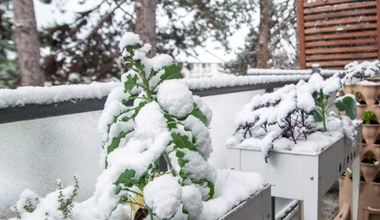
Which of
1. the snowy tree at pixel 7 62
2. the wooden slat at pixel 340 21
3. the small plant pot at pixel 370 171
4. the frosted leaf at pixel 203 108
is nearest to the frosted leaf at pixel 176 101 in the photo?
the frosted leaf at pixel 203 108

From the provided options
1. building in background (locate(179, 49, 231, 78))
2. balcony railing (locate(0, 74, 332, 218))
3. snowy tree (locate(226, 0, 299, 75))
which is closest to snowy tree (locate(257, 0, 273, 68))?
snowy tree (locate(226, 0, 299, 75))

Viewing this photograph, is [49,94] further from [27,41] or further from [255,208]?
[27,41]

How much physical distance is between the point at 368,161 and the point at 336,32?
2144 millimetres

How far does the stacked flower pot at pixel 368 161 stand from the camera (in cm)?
248

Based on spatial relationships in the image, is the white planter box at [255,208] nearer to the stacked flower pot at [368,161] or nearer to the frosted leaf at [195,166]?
the frosted leaf at [195,166]

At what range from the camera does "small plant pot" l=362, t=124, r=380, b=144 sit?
252cm

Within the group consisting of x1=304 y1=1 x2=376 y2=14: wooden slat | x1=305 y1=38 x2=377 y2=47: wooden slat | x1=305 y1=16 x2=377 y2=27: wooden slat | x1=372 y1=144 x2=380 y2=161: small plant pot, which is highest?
x1=304 y1=1 x2=376 y2=14: wooden slat

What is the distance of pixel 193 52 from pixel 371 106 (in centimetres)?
583

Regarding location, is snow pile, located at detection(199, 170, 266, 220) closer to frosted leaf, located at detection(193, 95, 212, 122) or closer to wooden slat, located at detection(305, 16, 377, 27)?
frosted leaf, located at detection(193, 95, 212, 122)

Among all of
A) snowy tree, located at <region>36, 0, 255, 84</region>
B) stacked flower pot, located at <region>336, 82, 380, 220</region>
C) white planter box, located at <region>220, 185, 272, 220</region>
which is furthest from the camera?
snowy tree, located at <region>36, 0, 255, 84</region>

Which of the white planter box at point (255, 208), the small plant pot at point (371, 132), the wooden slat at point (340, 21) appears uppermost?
the wooden slat at point (340, 21)

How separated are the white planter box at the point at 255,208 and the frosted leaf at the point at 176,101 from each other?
275 millimetres

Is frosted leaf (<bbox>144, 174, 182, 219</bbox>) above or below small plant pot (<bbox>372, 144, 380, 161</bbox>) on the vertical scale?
above

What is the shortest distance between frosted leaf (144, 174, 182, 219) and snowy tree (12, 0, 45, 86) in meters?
3.43
